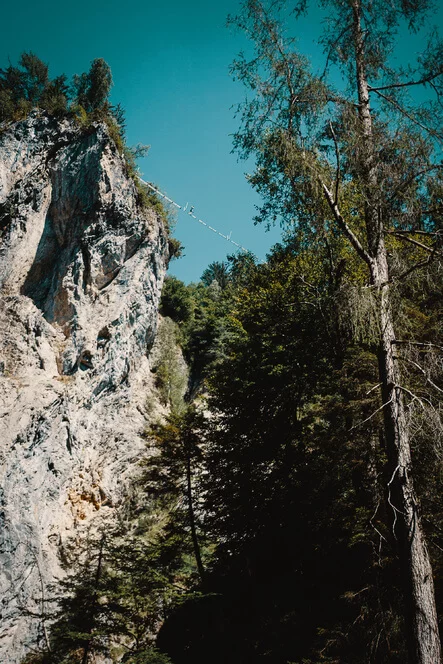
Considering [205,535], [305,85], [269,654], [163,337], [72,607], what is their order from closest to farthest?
1. [305,85]
2. [269,654]
3. [72,607]
4. [205,535]
5. [163,337]

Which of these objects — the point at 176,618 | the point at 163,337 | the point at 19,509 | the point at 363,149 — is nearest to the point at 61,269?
the point at 163,337

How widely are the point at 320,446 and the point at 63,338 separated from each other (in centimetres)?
1254

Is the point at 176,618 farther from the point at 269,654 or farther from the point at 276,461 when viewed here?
the point at 276,461

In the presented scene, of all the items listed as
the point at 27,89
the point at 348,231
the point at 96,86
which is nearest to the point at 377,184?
the point at 348,231

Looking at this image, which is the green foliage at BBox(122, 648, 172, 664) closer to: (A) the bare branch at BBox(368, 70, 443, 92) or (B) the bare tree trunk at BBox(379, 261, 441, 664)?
(B) the bare tree trunk at BBox(379, 261, 441, 664)

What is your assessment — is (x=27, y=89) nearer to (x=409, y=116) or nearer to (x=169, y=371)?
(x=169, y=371)

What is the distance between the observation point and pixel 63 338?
1686 centimetres

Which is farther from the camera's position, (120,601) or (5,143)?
(5,143)

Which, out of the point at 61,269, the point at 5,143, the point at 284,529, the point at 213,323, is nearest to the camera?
the point at 284,529

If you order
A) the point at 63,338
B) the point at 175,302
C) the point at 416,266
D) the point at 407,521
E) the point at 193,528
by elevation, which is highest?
the point at 175,302

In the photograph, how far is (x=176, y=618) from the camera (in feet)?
32.3

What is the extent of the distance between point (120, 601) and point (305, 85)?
11590mm

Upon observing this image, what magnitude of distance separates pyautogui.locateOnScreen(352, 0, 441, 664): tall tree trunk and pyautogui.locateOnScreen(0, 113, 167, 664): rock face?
454 inches

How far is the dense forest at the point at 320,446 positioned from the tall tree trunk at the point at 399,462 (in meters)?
0.02
